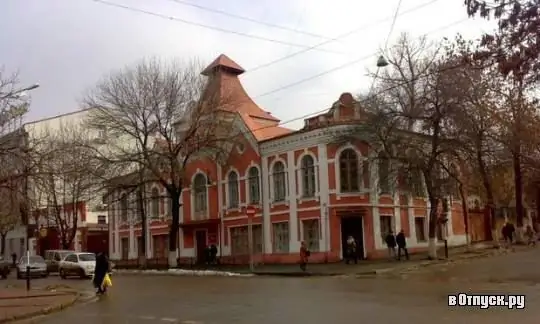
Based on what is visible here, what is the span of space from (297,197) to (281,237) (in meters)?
3.20

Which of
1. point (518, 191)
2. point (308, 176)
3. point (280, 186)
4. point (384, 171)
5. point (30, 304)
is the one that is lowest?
point (30, 304)

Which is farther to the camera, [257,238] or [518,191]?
[257,238]

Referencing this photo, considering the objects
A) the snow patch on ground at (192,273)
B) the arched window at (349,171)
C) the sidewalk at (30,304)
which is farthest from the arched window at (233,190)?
the sidewalk at (30,304)

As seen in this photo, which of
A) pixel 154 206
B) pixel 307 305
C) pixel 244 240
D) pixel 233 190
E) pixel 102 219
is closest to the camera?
pixel 307 305

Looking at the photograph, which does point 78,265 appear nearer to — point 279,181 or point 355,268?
point 279,181

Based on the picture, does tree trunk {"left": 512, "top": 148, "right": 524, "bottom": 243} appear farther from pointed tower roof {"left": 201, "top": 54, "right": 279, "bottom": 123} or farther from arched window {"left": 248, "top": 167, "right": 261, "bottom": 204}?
pointed tower roof {"left": 201, "top": 54, "right": 279, "bottom": 123}

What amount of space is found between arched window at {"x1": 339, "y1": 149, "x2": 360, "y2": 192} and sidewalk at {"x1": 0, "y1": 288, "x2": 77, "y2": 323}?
2116 centimetres

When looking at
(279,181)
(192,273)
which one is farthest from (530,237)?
(192,273)

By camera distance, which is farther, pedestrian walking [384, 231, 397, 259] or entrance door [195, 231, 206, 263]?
entrance door [195, 231, 206, 263]

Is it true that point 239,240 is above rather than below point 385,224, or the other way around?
below

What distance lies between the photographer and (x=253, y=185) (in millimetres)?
46438

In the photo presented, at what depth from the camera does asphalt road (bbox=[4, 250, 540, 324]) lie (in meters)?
13.5

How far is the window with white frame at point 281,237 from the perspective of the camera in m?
43.3

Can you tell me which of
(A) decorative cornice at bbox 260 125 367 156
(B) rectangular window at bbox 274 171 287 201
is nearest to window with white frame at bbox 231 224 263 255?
(B) rectangular window at bbox 274 171 287 201
